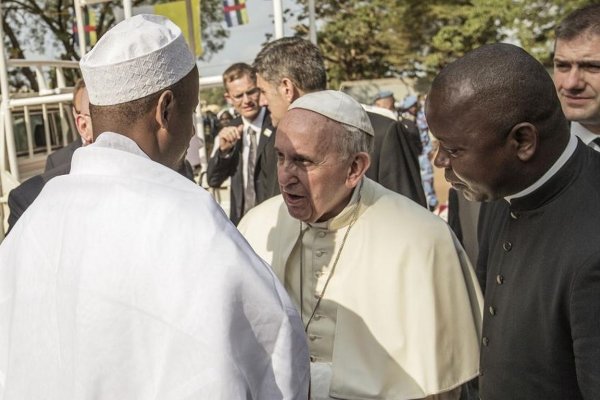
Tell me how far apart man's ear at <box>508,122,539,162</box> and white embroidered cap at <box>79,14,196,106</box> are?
891 mm

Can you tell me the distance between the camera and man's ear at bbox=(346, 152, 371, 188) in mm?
2744

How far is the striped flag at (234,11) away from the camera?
278 inches

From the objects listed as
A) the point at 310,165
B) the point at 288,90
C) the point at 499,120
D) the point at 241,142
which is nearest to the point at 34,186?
the point at 288,90

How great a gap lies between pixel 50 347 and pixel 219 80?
183 inches

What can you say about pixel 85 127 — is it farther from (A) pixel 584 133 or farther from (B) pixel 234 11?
(B) pixel 234 11

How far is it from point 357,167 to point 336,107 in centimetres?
25

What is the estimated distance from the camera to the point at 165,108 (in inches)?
73.3

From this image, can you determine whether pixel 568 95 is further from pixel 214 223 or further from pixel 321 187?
pixel 214 223

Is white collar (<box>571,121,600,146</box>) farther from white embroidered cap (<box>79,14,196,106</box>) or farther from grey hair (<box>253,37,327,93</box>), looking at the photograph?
white embroidered cap (<box>79,14,196,106</box>)

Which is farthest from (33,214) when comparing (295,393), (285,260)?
(285,260)

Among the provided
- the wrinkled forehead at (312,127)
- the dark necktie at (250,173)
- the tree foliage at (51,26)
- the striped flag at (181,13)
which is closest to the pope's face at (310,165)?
the wrinkled forehead at (312,127)

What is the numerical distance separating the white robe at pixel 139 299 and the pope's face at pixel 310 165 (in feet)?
3.15

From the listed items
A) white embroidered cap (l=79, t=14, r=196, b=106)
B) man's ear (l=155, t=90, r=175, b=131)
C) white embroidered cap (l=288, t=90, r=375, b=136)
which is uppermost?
white embroidered cap (l=79, t=14, r=196, b=106)

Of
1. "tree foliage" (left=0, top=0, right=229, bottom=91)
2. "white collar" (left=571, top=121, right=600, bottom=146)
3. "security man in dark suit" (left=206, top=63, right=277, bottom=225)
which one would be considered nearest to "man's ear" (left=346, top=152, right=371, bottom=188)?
"white collar" (left=571, top=121, right=600, bottom=146)
